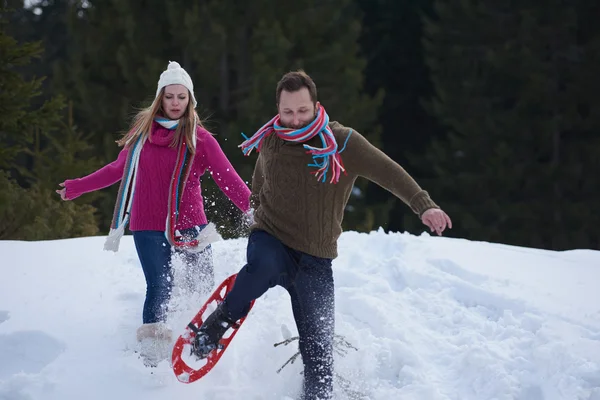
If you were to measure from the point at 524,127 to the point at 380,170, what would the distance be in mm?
16050

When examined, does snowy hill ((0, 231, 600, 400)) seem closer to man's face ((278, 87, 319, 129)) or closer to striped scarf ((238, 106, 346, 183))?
striped scarf ((238, 106, 346, 183))

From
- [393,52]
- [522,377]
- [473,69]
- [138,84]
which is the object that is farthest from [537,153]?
[522,377]

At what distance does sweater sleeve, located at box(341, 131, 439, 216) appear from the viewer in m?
3.80

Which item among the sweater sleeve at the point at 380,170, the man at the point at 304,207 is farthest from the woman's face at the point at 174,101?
the sweater sleeve at the point at 380,170

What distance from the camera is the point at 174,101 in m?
4.52

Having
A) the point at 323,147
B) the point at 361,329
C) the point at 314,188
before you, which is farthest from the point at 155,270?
the point at 361,329

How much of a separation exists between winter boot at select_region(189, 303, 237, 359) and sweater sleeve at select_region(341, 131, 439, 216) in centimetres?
102

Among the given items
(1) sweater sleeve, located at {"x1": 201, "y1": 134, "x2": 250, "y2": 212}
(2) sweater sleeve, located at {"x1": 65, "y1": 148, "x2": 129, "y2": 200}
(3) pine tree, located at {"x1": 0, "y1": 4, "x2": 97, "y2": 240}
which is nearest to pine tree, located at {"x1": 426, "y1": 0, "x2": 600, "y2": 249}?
(3) pine tree, located at {"x1": 0, "y1": 4, "x2": 97, "y2": 240}

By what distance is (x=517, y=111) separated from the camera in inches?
754

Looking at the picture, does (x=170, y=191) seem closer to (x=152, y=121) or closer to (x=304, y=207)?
(x=152, y=121)

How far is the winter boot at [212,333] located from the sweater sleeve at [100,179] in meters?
1.23

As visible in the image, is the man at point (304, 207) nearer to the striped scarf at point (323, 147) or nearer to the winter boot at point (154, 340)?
the striped scarf at point (323, 147)

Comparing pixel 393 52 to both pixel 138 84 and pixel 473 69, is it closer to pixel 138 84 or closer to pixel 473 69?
pixel 473 69

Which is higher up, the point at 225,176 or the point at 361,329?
the point at 225,176
